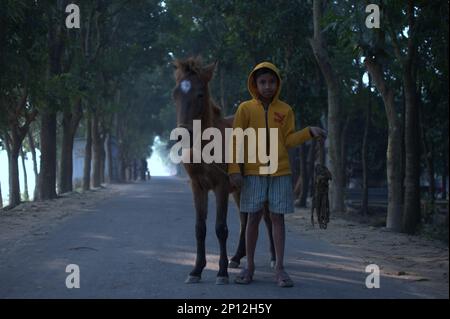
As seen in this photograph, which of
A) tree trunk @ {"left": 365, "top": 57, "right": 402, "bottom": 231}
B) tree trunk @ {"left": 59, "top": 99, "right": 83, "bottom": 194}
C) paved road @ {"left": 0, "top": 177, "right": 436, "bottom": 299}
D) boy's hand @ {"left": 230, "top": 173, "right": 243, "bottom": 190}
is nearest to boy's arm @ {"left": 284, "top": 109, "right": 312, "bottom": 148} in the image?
boy's hand @ {"left": 230, "top": 173, "right": 243, "bottom": 190}

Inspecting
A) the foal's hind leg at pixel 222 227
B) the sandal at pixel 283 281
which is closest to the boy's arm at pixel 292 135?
the foal's hind leg at pixel 222 227

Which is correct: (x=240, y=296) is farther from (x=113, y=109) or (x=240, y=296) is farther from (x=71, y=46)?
(x=113, y=109)

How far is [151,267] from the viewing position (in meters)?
8.84

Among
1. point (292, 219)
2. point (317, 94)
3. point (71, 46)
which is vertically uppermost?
point (71, 46)

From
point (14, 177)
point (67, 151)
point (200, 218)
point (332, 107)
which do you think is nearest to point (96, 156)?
point (67, 151)

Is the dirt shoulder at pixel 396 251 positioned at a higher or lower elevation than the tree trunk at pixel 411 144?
lower

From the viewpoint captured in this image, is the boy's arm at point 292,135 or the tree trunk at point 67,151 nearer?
the boy's arm at point 292,135

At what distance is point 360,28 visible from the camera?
13039mm

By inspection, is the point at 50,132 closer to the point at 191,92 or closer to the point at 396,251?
the point at 396,251

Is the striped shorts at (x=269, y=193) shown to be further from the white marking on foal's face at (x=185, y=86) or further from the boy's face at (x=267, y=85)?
the white marking on foal's face at (x=185, y=86)

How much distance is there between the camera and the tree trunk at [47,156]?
82.4 ft

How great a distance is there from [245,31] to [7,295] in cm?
1809

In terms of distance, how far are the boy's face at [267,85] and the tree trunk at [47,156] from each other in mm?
18320

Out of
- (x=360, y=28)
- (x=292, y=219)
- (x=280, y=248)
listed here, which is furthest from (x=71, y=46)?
(x=280, y=248)
